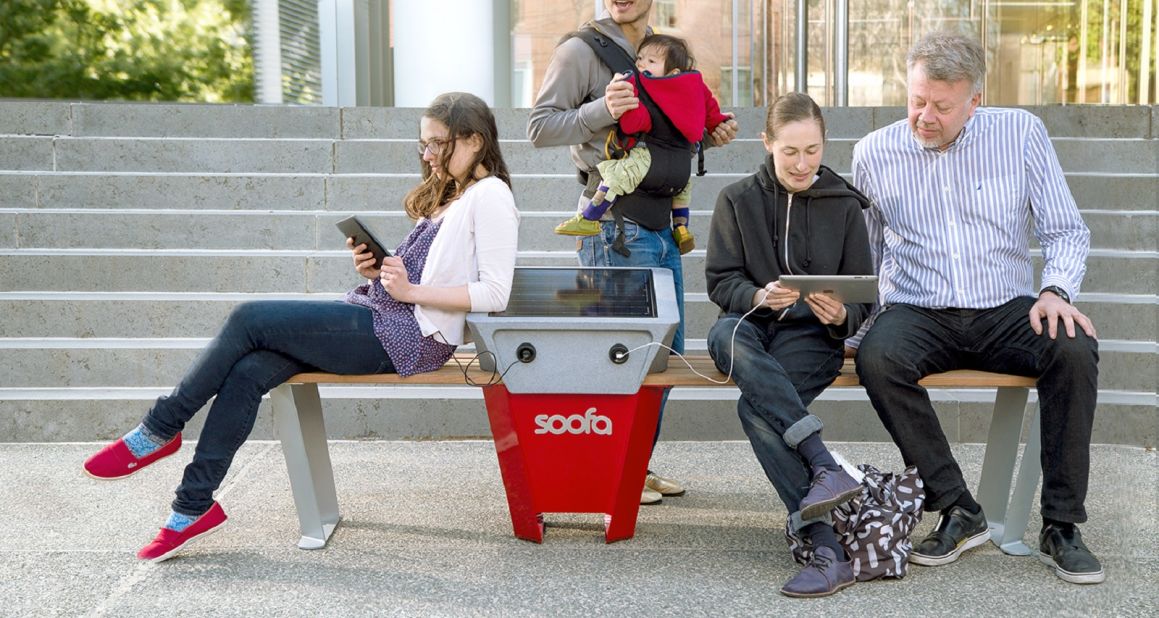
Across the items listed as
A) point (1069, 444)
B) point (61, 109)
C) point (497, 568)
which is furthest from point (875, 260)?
point (61, 109)

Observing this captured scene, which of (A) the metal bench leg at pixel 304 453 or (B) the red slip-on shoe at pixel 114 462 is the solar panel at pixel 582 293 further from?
(B) the red slip-on shoe at pixel 114 462

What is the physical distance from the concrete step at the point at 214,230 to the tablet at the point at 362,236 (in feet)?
8.79

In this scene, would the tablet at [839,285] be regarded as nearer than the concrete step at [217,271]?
Yes

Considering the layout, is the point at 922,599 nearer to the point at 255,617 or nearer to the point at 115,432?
the point at 255,617

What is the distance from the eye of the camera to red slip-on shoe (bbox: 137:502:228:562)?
12.0ft

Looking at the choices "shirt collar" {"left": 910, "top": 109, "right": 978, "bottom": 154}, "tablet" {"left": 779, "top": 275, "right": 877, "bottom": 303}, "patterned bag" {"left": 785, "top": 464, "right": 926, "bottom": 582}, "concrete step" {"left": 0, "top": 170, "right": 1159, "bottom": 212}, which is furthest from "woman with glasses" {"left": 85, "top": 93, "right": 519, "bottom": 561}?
"concrete step" {"left": 0, "top": 170, "right": 1159, "bottom": 212}

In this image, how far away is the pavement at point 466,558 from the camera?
334 centimetres

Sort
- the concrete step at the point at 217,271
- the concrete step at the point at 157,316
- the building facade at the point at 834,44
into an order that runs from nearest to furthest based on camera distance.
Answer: the concrete step at the point at 157,316 < the concrete step at the point at 217,271 < the building facade at the point at 834,44

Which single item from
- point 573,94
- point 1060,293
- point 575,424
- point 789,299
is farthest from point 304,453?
point 1060,293

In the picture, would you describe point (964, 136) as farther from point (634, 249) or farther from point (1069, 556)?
point (1069, 556)

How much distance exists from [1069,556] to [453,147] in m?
2.08

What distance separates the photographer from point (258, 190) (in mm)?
6828

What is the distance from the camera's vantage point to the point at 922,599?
3.38 meters

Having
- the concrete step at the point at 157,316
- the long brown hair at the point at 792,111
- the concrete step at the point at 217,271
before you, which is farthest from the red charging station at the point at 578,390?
the concrete step at the point at 217,271
